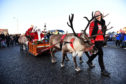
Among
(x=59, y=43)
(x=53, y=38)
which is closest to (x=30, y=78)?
(x=59, y=43)

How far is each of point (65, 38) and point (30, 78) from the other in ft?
6.57

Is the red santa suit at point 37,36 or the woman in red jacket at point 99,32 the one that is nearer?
the woman in red jacket at point 99,32

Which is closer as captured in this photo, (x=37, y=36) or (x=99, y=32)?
(x=99, y=32)

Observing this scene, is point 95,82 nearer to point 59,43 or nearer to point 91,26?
point 91,26

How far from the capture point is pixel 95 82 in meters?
3.09

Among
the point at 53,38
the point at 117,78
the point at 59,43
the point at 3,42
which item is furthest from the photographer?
the point at 3,42

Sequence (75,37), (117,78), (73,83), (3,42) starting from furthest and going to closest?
1. (3,42)
2. (75,37)
3. (117,78)
4. (73,83)

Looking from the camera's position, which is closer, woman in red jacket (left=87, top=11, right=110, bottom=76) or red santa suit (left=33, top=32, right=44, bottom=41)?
woman in red jacket (left=87, top=11, right=110, bottom=76)

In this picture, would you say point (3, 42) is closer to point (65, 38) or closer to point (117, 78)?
point (65, 38)

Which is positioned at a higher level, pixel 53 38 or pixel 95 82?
pixel 53 38

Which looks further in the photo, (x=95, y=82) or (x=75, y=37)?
(x=75, y=37)

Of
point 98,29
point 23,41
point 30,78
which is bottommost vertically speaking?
point 30,78

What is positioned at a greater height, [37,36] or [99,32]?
[99,32]

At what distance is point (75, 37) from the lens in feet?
13.1
